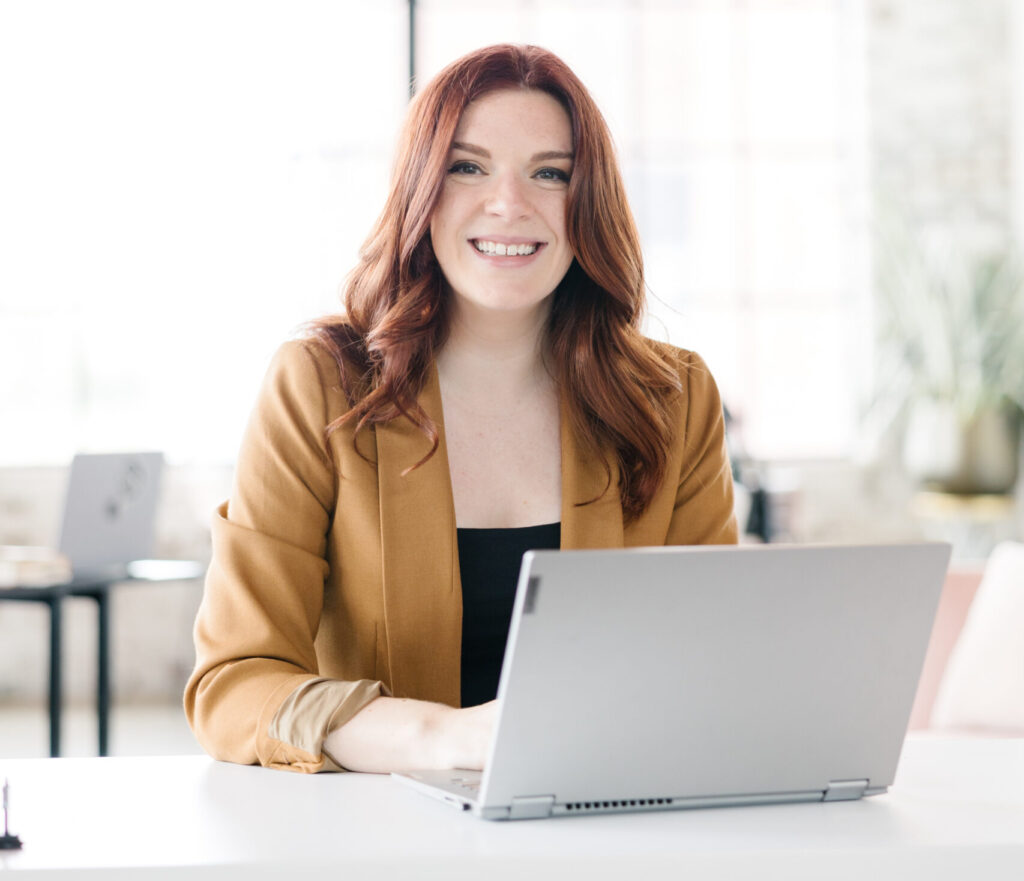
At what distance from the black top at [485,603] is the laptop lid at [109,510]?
2.33 m

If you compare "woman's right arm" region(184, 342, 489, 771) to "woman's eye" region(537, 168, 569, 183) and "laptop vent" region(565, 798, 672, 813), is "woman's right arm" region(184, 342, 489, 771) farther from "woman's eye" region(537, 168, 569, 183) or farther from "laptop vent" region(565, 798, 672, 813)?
"woman's eye" region(537, 168, 569, 183)

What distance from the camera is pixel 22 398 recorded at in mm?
5945

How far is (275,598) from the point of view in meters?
1.54

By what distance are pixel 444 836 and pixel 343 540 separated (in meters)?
0.70

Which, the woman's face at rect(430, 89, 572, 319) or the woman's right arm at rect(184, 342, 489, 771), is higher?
the woman's face at rect(430, 89, 572, 319)

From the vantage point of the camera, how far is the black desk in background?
136 inches

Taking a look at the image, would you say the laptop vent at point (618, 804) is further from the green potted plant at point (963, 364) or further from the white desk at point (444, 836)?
the green potted plant at point (963, 364)

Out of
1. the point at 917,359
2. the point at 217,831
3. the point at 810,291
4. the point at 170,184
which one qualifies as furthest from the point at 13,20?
the point at 217,831

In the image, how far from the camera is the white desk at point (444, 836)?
3.18ft

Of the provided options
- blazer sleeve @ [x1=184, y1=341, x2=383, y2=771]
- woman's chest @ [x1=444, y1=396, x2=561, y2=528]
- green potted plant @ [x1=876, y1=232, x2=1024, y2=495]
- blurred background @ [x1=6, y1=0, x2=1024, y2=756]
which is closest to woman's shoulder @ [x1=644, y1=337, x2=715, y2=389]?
woman's chest @ [x1=444, y1=396, x2=561, y2=528]

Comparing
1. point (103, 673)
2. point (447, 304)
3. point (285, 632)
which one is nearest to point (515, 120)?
point (447, 304)

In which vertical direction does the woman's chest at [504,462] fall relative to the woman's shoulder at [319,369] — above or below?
below

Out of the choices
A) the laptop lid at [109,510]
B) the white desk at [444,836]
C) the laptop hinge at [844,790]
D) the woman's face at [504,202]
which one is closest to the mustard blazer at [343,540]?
the woman's face at [504,202]

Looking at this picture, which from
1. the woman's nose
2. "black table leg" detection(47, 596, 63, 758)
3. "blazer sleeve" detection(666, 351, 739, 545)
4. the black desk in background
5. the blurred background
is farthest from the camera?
the blurred background
